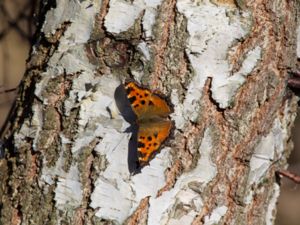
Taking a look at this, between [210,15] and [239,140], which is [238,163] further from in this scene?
[210,15]

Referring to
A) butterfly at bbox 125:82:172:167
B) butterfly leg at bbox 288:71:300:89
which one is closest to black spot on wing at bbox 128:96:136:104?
butterfly at bbox 125:82:172:167

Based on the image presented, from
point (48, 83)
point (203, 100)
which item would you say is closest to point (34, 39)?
point (48, 83)

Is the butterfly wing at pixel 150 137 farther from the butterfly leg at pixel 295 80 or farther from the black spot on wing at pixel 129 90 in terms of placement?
the butterfly leg at pixel 295 80

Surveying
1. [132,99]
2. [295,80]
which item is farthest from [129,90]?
[295,80]

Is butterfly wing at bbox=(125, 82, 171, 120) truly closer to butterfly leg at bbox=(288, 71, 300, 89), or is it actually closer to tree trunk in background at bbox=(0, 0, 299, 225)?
tree trunk in background at bbox=(0, 0, 299, 225)

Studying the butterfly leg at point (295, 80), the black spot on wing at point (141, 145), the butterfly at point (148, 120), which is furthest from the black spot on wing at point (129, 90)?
the butterfly leg at point (295, 80)

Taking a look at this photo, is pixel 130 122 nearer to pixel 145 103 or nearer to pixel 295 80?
pixel 145 103

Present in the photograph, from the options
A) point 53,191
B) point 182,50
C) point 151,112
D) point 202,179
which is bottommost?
point 53,191
